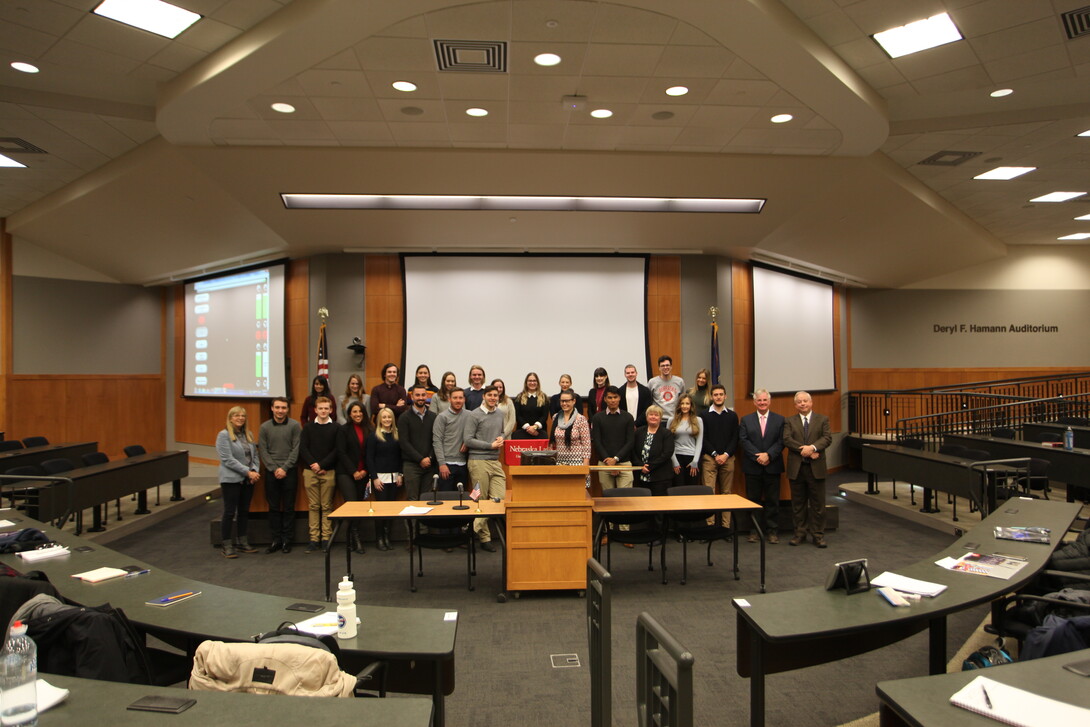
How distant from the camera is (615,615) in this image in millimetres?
4922

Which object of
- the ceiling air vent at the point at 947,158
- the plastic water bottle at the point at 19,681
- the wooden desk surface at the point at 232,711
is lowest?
the wooden desk surface at the point at 232,711

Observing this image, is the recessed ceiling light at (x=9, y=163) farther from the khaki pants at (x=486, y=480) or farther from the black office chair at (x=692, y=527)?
the black office chair at (x=692, y=527)

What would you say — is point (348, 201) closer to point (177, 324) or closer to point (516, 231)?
point (516, 231)

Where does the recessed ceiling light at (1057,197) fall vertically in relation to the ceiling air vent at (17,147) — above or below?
above

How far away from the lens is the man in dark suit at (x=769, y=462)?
712cm

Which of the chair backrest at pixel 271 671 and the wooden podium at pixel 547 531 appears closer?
the chair backrest at pixel 271 671

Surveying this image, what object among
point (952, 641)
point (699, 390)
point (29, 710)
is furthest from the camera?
point (699, 390)

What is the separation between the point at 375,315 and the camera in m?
10.2

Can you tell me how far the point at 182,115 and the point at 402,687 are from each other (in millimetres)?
5331

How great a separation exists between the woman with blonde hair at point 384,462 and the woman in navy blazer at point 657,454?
2.57 meters

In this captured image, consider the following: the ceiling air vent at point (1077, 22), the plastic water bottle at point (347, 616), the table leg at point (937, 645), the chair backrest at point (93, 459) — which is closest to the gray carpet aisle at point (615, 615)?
the plastic water bottle at point (347, 616)

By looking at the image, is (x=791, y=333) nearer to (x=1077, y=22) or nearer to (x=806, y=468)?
(x=806, y=468)

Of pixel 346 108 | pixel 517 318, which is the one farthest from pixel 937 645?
pixel 517 318

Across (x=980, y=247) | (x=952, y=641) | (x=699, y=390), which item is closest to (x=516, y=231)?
(x=699, y=390)
